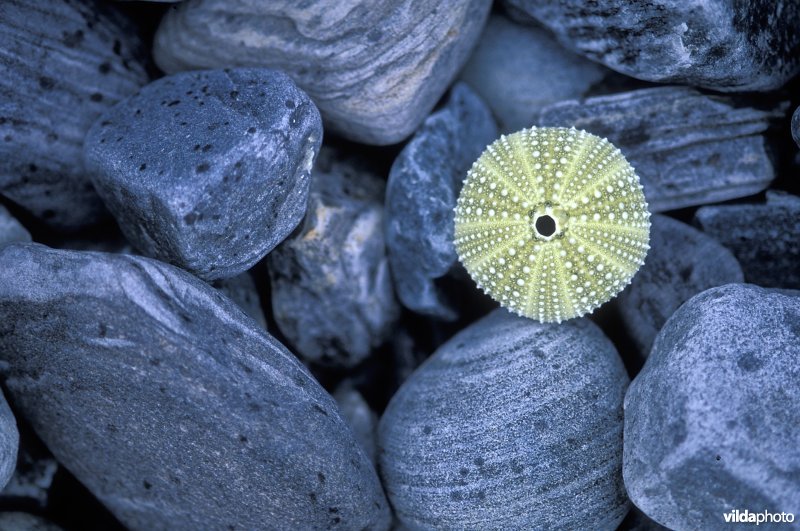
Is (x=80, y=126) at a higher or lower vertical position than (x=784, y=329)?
higher

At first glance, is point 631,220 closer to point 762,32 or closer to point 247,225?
point 762,32

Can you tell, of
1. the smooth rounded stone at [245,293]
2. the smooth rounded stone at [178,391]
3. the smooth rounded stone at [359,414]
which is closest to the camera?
the smooth rounded stone at [178,391]

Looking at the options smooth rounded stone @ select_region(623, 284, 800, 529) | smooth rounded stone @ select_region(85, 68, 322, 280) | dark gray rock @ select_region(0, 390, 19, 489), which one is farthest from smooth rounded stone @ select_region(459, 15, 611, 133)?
dark gray rock @ select_region(0, 390, 19, 489)

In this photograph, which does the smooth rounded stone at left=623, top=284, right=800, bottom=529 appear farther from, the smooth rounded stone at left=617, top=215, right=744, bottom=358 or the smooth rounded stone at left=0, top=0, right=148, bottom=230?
the smooth rounded stone at left=0, top=0, right=148, bottom=230

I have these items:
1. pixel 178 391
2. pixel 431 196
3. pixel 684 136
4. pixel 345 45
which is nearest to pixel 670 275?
pixel 684 136

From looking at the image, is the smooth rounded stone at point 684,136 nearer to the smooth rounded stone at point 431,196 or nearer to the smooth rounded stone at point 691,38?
the smooth rounded stone at point 691,38

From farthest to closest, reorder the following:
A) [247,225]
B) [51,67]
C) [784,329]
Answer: [51,67]
[247,225]
[784,329]

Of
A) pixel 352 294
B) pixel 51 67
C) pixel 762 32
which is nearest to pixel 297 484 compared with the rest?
pixel 352 294

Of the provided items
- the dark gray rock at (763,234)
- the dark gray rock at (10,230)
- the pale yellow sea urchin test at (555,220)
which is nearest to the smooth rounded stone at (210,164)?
the dark gray rock at (10,230)
